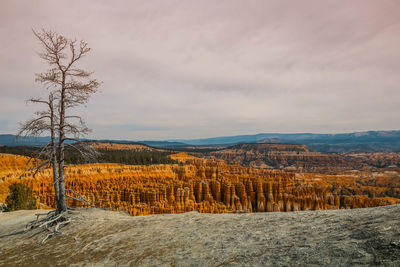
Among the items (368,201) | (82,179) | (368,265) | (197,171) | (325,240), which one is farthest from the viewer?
(197,171)

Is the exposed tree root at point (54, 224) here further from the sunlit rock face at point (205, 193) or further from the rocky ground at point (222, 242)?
the sunlit rock face at point (205, 193)

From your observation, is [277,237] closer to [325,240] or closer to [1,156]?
[325,240]

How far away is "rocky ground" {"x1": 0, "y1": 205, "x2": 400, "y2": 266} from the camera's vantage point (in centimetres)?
475

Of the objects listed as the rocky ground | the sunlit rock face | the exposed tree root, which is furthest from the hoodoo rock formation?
the exposed tree root

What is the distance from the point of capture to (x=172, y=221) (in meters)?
10.4

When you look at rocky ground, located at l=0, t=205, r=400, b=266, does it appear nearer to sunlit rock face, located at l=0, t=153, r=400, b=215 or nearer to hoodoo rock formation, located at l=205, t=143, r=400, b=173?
sunlit rock face, located at l=0, t=153, r=400, b=215

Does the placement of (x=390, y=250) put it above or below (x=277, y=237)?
above

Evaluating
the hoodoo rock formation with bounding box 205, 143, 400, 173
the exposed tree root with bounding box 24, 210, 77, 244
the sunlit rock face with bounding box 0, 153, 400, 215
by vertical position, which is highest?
the exposed tree root with bounding box 24, 210, 77, 244

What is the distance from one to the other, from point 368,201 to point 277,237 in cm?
5134

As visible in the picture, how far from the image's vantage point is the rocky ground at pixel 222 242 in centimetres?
475

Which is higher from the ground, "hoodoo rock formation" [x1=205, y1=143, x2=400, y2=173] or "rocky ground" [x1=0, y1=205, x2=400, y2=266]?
"rocky ground" [x1=0, y1=205, x2=400, y2=266]

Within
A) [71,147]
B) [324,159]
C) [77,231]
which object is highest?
[71,147]

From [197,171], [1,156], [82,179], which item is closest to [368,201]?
[197,171]

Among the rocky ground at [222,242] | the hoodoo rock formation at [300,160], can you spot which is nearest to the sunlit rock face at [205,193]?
the rocky ground at [222,242]
